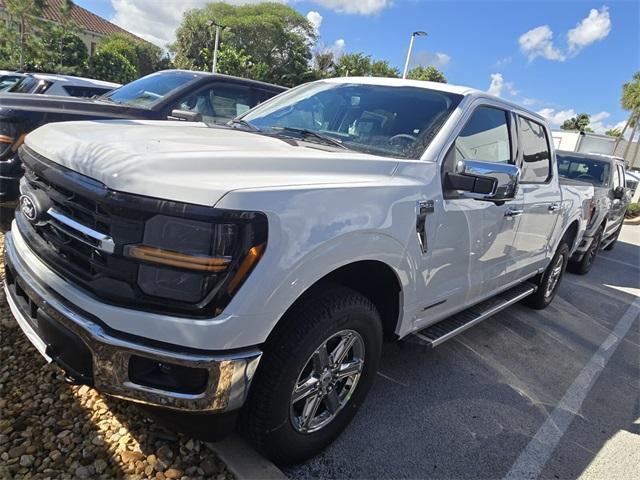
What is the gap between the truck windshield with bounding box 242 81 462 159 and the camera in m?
2.87

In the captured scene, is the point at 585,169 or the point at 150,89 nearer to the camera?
the point at 150,89

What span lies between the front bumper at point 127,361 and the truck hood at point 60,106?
3.21 metres

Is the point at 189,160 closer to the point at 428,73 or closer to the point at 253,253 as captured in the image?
the point at 253,253

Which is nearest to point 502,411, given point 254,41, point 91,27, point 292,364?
point 292,364

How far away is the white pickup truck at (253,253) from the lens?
5.63ft

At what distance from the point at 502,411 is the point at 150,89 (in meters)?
5.07

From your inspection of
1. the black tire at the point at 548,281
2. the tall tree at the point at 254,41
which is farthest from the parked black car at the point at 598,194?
the tall tree at the point at 254,41

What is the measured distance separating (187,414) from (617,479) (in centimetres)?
244

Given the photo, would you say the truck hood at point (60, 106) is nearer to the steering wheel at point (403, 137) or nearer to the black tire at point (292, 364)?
the steering wheel at point (403, 137)

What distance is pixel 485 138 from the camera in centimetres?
330

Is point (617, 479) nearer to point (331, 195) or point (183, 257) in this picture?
point (331, 195)

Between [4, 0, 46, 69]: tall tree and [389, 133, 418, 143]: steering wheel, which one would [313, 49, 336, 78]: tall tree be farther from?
[389, 133, 418, 143]: steering wheel

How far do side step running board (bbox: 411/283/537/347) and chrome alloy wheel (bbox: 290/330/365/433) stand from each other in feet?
2.07

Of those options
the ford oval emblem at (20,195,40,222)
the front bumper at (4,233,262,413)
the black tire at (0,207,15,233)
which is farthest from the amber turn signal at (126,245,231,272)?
the black tire at (0,207,15,233)
